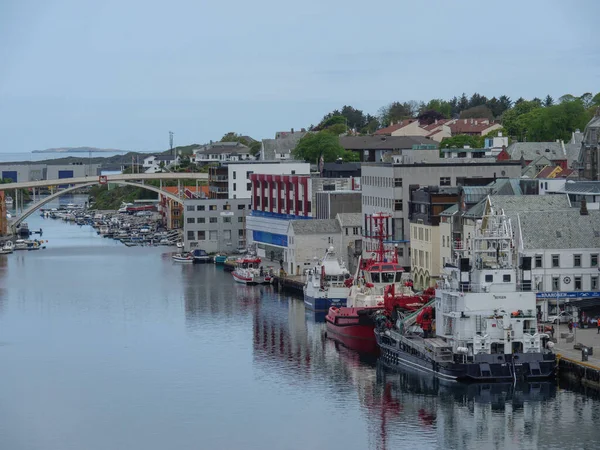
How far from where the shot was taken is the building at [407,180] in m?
78.2

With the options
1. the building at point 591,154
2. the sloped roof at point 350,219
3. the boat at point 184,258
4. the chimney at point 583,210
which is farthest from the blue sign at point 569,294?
the boat at point 184,258

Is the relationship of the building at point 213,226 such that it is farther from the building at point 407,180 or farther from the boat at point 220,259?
the building at point 407,180

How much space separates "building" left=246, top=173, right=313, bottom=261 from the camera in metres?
92.8

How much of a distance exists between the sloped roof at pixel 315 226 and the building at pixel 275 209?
12.6 feet

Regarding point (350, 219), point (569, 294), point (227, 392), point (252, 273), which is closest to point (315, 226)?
point (350, 219)

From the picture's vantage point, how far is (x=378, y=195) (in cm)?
8094

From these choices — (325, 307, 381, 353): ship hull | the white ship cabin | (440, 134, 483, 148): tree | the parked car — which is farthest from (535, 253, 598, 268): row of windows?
(440, 134, 483, 148): tree

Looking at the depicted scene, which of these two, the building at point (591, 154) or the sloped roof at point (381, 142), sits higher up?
the sloped roof at point (381, 142)

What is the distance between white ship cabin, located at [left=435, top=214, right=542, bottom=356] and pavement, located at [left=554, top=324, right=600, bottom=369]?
1.34m

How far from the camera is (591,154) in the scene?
242 feet

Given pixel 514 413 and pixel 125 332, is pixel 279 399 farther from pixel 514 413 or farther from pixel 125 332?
pixel 125 332

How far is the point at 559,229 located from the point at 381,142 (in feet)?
229

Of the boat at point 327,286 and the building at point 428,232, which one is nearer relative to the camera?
the boat at point 327,286

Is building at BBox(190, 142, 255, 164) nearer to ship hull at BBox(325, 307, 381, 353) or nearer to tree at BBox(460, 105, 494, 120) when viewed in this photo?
tree at BBox(460, 105, 494, 120)
